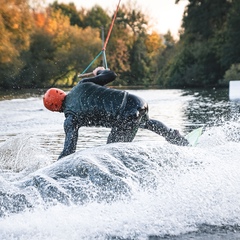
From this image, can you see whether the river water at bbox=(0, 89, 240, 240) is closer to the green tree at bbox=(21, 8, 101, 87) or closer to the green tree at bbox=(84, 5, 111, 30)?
the green tree at bbox=(21, 8, 101, 87)

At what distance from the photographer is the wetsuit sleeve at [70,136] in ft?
19.0

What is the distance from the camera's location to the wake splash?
4.45m

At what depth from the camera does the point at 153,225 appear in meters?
4.54

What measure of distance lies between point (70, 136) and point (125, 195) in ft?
4.01

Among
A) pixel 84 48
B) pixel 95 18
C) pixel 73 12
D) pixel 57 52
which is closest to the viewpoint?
pixel 57 52

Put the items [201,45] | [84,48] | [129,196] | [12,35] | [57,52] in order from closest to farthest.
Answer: [129,196], [12,35], [201,45], [57,52], [84,48]

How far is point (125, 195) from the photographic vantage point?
496 centimetres

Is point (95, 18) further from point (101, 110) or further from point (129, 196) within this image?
point (129, 196)

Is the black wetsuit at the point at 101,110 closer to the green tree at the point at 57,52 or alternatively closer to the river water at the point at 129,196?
the river water at the point at 129,196

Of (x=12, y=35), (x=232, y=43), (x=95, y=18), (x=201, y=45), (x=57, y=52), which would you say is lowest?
(x=57, y=52)

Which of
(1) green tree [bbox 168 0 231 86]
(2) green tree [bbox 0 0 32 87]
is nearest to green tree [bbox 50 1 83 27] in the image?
(1) green tree [bbox 168 0 231 86]

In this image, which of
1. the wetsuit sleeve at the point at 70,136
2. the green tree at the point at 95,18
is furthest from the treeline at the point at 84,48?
the wetsuit sleeve at the point at 70,136

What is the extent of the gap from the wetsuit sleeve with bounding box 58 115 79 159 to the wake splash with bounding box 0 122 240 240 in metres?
0.53

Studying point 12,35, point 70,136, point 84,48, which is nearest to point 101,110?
point 70,136
